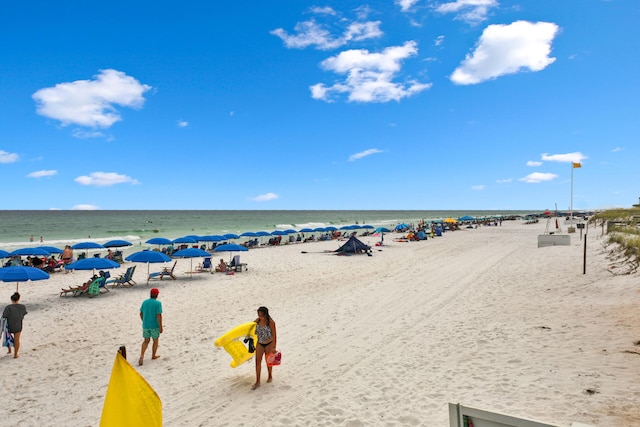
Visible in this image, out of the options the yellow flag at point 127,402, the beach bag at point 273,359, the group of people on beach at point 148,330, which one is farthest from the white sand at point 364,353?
the yellow flag at point 127,402

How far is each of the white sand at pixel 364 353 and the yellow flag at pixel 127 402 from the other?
2.12 m

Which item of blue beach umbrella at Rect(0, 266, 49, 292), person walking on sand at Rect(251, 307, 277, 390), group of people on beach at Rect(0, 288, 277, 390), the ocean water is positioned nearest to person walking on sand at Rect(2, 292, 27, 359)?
group of people on beach at Rect(0, 288, 277, 390)

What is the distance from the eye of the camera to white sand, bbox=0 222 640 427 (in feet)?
16.2

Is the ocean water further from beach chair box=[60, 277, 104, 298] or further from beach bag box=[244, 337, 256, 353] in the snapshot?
beach bag box=[244, 337, 256, 353]

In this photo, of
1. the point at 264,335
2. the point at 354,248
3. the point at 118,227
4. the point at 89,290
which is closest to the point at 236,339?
the point at 264,335

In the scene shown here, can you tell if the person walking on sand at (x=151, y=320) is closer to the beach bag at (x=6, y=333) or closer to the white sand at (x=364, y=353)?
the white sand at (x=364, y=353)

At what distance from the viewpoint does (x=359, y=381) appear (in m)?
5.75

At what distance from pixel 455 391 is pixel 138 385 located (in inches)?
164

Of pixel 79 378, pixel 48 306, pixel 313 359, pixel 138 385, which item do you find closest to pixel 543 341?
pixel 313 359

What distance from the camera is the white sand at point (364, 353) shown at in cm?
493

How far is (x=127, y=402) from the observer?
287 cm

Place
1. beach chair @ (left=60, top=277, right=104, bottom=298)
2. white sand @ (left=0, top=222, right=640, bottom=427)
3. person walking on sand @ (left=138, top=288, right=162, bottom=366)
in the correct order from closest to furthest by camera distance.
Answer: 1. white sand @ (left=0, top=222, right=640, bottom=427)
2. person walking on sand @ (left=138, top=288, right=162, bottom=366)
3. beach chair @ (left=60, top=277, right=104, bottom=298)

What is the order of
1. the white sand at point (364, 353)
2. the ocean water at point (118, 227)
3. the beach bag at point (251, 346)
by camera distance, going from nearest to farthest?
the white sand at point (364, 353) → the beach bag at point (251, 346) → the ocean water at point (118, 227)

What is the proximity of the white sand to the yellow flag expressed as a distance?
2.12 metres
